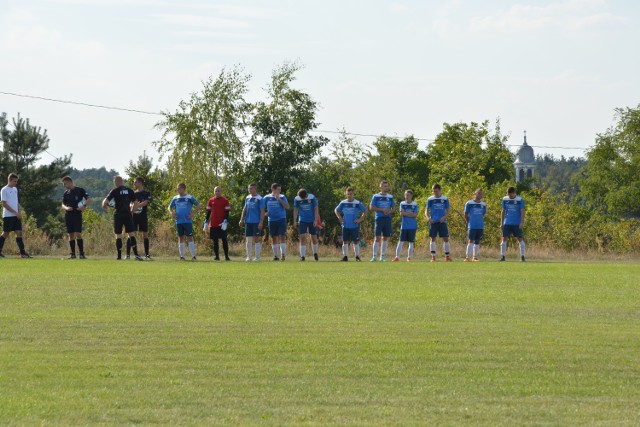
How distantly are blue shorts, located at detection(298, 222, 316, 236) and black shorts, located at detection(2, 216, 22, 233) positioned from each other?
6858mm

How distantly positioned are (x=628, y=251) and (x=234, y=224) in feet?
42.4

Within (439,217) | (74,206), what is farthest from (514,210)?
(74,206)

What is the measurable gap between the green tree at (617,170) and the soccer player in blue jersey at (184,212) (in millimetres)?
61335

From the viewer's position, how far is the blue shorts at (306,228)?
29.7 m

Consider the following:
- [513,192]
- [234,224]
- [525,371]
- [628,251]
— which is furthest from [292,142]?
[525,371]

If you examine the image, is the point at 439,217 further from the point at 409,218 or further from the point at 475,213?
the point at 475,213

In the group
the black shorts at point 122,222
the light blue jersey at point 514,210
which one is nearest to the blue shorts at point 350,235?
the light blue jersey at point 514,210

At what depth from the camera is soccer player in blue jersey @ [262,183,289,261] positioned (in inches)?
1156

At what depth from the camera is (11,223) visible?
2825cm

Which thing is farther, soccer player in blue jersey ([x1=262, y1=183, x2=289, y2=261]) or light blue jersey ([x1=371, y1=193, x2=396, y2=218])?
light blue jersey ([x1=371, y1=193, x2=396, y2=218])

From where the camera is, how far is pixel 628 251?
1425 inches

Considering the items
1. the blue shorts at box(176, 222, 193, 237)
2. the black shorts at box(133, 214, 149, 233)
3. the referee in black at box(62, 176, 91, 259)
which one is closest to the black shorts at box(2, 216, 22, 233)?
the referee in black at box(62, 176, 91, 259)

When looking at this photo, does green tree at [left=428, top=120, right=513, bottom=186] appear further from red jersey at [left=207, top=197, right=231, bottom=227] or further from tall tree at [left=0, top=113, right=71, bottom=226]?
red jersey at [left=207, top=197, right=231, bottom=227]

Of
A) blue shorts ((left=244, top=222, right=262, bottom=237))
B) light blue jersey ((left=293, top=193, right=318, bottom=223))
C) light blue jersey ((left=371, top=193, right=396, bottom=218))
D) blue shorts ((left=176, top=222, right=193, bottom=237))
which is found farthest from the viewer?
light blue jersey ((left=293, top=193, right=318, bottom=223))
